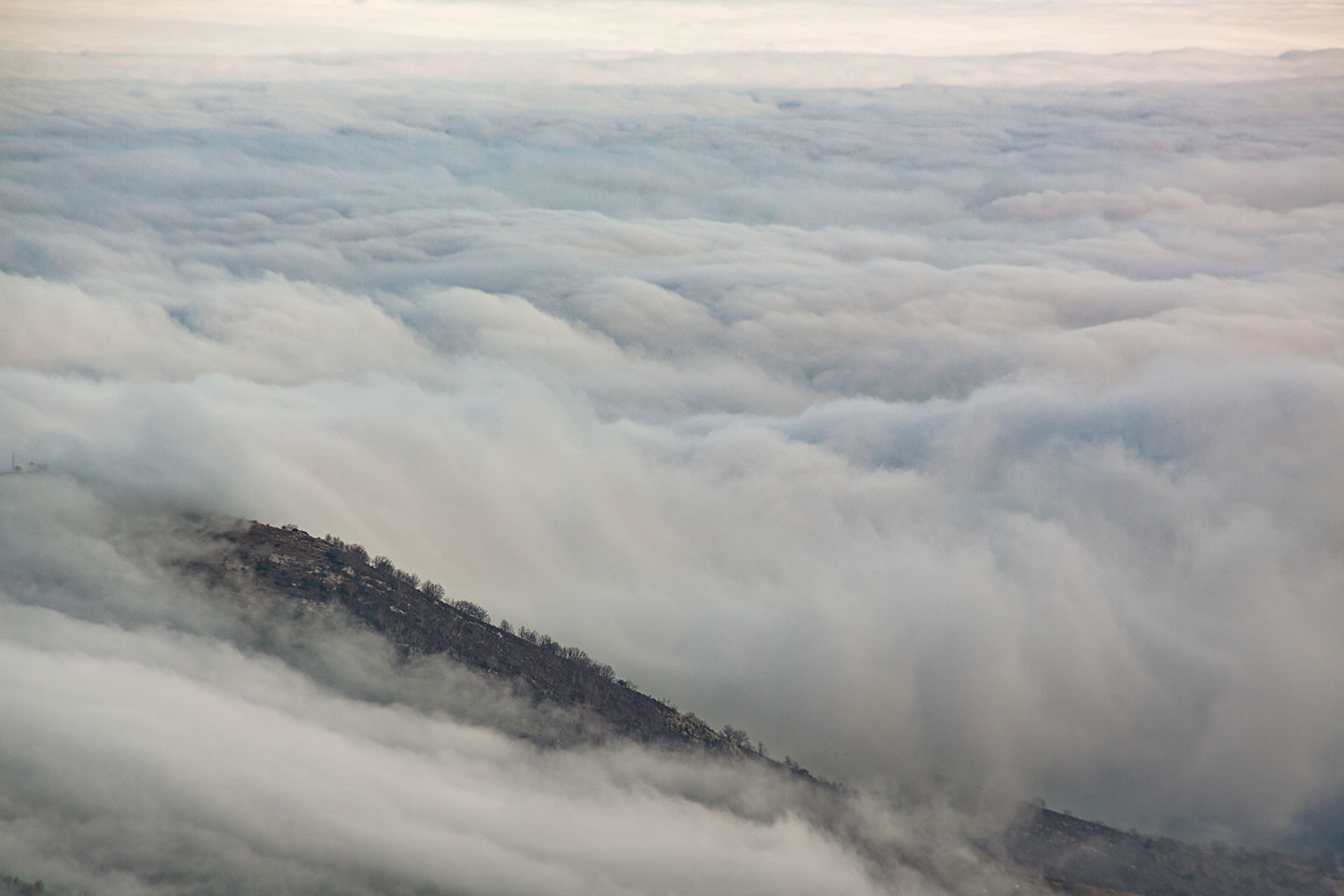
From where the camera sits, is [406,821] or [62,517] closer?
[406,821]

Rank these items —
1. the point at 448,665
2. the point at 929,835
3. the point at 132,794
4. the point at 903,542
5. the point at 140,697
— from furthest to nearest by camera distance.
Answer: the point at 903,542 → the point at 929,835 → the point at 448,665 → the point at 140,697 → the point at 132,794

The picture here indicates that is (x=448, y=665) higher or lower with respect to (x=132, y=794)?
higher

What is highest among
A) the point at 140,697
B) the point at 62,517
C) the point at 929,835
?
the point at 62,517

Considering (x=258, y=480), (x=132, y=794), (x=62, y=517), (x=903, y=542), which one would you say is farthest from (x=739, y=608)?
(x=132, y=794)

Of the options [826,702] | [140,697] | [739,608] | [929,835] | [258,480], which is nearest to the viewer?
[140,697]

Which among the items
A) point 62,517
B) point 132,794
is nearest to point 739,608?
point 62,517

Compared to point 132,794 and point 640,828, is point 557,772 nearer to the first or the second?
point 640,828

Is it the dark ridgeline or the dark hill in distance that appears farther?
the dark ridgeline

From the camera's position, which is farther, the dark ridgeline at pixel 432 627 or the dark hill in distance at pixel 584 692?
the dark ridgeline at pixel 432 627
